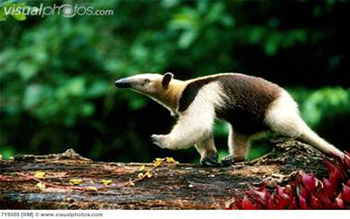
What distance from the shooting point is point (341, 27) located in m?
6.78

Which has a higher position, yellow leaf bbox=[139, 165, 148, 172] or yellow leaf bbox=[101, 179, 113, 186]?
yellow leaf bbox=[139, 165, 148, 172]

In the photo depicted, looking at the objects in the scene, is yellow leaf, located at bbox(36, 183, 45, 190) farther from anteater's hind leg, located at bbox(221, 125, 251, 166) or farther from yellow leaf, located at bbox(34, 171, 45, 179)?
anteater's hind leg, located at bbox(221, 125, 251, 166)

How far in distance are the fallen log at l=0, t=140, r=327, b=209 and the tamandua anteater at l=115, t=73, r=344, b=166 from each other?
0.16 meters

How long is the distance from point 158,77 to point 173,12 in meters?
1.98

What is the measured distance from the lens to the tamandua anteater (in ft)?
14.5

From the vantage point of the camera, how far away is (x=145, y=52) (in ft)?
21.4

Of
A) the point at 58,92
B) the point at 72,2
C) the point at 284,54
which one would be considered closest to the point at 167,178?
the point at 72,2

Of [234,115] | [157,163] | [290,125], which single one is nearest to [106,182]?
[157,163]

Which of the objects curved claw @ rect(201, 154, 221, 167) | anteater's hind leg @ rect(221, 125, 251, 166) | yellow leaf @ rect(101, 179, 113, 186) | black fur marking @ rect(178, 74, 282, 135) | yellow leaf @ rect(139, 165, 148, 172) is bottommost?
yellow leaf @ rect(101, 179, 113, 186)

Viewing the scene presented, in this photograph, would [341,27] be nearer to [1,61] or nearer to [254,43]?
[254,43]

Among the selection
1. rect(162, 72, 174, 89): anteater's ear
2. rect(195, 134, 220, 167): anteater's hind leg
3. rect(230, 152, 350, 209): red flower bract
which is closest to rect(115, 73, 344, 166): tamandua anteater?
rect(195, 134, 220, 167): anteater's hind leg

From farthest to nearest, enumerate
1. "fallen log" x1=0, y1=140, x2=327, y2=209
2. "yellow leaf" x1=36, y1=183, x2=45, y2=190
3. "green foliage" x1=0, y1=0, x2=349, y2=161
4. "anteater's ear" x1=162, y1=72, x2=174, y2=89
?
1. "green foliage" x1=0, y1=0, x2=349, y2=161
2. "anteater's ear" x1=162, y1=72, x2=174, y2=89
3. "yellow leaf" x1=36, y1=183, x2=45, y2=190
4. "fallen log" x1=0, y1=140, x2=327, y2=209

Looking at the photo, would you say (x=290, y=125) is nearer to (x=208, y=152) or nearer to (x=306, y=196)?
(x=208, y=152)

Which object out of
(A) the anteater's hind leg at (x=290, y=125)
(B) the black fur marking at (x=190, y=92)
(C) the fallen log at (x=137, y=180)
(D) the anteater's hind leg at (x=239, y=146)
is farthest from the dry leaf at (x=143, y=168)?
(A) the anteater's hind leg at (x=290, y=125)
